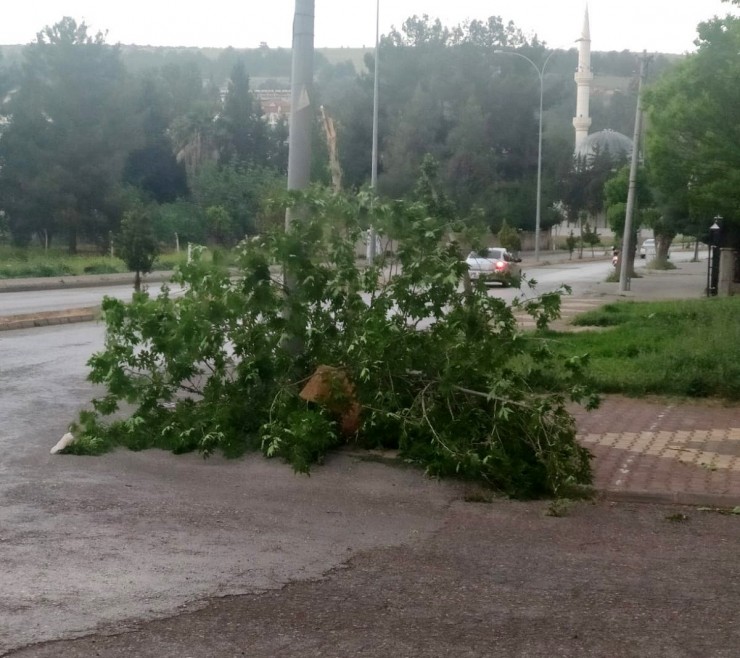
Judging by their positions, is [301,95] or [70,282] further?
[70,282]

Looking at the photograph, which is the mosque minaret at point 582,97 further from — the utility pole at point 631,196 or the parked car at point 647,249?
the utility pole at point 631,196

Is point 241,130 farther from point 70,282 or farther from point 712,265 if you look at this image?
point 712,265

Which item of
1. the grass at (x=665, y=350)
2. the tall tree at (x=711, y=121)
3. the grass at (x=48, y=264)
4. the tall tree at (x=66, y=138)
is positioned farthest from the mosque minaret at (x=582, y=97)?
the grass at (x=665, y=350)

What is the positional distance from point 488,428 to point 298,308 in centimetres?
195

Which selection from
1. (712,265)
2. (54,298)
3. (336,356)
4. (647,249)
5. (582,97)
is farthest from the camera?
(582,97)

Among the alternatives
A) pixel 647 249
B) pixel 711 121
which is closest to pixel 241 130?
pixel 647 249

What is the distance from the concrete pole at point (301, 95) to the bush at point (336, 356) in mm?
1361

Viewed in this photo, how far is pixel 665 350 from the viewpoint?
14.7 metres

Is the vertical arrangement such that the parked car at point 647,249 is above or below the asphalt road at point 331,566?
below

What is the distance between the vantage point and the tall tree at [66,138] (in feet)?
176

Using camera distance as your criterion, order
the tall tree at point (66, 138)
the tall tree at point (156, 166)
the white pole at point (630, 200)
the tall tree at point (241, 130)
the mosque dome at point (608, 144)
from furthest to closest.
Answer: the mosque dome at point (608, 144) < the tall tree at point (241, 130) < the tall tree at point (156, 166) < the tall tree at point (66, 138) < the white pole at point (630, 200)

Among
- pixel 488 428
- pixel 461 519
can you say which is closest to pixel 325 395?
pixel 488 428

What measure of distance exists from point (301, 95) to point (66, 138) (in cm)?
4624

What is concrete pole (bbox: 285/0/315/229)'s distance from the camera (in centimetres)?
1061
